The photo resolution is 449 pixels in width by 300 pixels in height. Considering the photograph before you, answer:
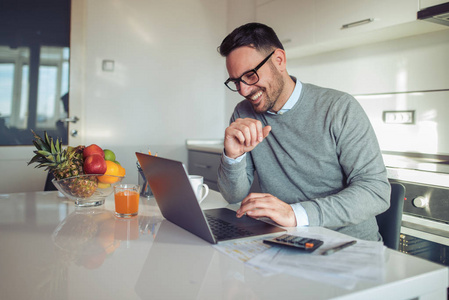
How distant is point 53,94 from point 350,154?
2529 mm

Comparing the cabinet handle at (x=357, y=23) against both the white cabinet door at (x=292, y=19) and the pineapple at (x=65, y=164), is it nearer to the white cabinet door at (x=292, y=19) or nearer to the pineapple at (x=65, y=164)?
the white cabinet door at (x=292, y=19)

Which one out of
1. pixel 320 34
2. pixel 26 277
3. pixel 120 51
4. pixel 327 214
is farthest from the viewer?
pixel 120 51

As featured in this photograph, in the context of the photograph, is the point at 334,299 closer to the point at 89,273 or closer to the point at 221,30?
the point at 89,273

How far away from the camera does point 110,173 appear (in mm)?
1338

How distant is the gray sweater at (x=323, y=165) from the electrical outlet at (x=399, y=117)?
99cm

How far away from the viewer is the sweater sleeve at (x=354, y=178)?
109 centimetres

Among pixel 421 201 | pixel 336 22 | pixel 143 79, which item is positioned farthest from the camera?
pixel 143 79

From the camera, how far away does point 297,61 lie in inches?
121

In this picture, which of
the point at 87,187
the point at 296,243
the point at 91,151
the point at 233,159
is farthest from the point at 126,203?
the point at 296,243

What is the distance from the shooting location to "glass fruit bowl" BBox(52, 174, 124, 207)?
1244 mm

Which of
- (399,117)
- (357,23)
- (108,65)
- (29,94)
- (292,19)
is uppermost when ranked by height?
(292,19)

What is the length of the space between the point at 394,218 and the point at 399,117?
1.27 metres

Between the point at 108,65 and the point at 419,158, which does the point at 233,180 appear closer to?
the point at 419,158

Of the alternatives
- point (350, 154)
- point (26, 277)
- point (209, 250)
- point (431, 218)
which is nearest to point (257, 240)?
point (209, 250)
